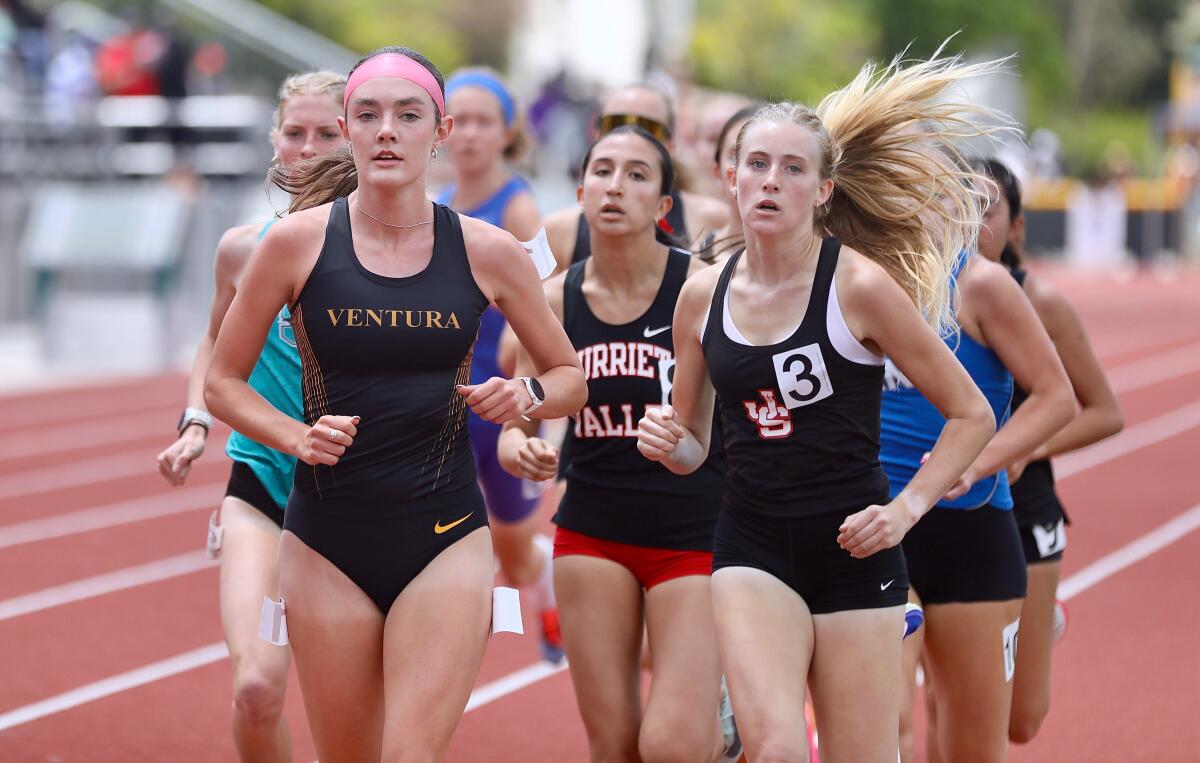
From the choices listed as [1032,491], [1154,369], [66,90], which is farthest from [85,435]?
[1154,369]

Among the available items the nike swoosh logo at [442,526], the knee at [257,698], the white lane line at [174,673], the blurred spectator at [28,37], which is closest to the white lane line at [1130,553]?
the white lane line at [174,673]

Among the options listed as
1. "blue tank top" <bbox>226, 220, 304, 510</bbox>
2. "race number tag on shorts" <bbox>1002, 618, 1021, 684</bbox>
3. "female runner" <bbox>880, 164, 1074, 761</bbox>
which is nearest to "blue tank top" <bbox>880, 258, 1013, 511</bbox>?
"female runner" <bbox>880, 164, 1074, 761</bbox>

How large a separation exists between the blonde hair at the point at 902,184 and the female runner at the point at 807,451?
33 cm

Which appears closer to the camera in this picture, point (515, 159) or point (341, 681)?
point (341, 681)

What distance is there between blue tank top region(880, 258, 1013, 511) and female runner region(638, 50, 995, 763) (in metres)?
0.73

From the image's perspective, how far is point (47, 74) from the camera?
2169 centimetres

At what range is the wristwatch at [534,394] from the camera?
13.5 ft

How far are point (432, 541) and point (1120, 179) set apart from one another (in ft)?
114

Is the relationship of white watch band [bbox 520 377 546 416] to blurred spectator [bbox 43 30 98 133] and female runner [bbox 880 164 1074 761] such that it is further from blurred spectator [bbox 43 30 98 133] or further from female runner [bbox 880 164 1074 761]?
blurred spectator [bbox 43 30 98 133]

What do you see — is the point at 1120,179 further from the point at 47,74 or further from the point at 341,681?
the point at 341,681

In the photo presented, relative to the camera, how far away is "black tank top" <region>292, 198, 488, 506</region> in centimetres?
393

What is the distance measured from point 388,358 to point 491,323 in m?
3.08

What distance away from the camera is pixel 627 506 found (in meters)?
5.01

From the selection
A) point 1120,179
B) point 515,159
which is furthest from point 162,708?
point 1120,179
